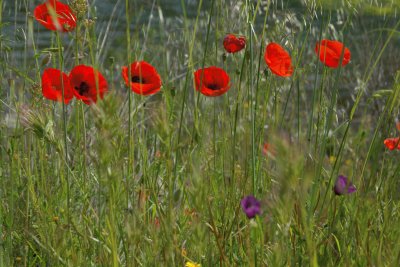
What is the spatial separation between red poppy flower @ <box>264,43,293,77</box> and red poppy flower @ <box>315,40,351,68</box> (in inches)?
3.1

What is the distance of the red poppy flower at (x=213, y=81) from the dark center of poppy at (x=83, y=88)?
261 millimetres

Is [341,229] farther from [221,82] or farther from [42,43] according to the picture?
[42,43]

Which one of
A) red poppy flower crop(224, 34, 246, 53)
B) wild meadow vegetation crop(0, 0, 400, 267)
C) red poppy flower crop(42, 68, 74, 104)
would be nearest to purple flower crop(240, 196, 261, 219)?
wild meadow vegetation crop(0, 0, 400, 267)

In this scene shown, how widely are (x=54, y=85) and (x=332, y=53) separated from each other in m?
0.65

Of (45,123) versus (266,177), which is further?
(266,177)

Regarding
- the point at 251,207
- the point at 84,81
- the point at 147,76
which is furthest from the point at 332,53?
the point at 251,207

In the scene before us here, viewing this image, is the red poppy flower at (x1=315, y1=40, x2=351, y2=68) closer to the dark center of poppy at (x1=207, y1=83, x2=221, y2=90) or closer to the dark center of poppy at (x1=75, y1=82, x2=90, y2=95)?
the dark center of poppy at (x1=207, y1=83, x2=221, y2=90)

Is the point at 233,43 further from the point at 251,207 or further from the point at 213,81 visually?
the point at 251,207

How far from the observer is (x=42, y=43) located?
7676 millimetres

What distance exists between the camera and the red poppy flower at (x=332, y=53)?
5.68ft

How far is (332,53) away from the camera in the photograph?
1.86 m

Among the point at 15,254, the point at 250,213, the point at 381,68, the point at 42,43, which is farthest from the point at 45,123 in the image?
the point at 42,43

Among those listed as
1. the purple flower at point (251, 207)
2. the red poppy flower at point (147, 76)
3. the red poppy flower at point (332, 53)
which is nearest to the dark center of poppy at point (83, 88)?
the red poppy flower at point (147, 76)

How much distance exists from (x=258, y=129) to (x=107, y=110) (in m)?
0.99
